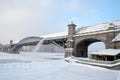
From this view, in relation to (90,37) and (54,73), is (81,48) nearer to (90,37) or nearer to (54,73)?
(90,37)

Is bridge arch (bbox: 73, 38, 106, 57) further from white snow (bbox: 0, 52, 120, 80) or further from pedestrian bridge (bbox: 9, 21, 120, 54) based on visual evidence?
white snow (bbox: 0, 52, 120, 80)

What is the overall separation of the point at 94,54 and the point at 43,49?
44930mm

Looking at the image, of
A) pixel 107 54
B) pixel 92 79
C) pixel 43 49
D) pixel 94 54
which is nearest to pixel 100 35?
pixel 94 54

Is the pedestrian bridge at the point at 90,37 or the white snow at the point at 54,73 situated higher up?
the pedestrian bridge at the point at 90,37

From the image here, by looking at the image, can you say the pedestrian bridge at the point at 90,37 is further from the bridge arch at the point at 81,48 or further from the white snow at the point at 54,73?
the white snow at the point at 54,73

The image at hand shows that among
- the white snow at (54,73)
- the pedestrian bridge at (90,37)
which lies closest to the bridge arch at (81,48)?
the pedestrian bridge at (90,37)

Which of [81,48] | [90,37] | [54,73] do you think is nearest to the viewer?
[54,73]

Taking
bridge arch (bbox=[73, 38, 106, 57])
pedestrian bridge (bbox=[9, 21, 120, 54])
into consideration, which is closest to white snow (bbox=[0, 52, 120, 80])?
pedestrian bridge (bbox=[9, 21, 120, 54])

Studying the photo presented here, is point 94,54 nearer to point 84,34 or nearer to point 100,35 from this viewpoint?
point 100,35

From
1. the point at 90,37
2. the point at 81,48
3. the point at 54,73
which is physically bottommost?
the point at 54,73

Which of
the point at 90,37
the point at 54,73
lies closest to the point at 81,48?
the point at 90,37

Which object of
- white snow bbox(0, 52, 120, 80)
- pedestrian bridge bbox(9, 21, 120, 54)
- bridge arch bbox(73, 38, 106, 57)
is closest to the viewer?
white snow bbox(0, 52, 120, 80)

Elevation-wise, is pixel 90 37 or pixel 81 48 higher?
pixel 90 37

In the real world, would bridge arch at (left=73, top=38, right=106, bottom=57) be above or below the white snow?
above
